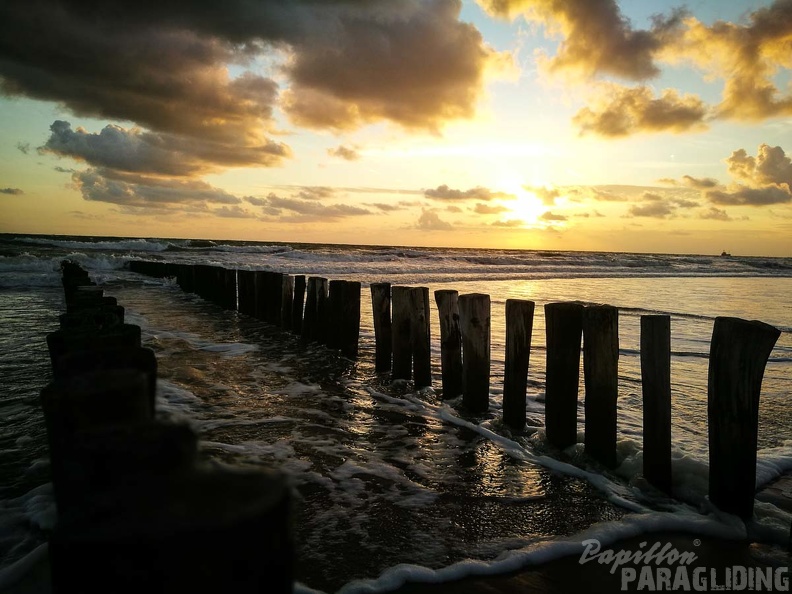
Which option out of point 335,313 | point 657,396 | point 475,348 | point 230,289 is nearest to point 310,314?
point 335,313

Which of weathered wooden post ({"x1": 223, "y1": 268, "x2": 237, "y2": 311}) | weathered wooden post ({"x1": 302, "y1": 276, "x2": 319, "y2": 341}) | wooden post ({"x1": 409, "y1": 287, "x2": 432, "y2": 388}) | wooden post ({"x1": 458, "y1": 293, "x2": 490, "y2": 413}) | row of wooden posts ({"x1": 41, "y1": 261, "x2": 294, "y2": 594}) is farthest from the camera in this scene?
weathered wooden post ({"x1": 223, "y1": 268, "x2": 237, "y2": 311})

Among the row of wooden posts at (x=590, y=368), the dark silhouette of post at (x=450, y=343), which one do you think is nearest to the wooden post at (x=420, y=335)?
the row of wooden posts at (x=590, y=368)

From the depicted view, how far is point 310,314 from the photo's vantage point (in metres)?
9.39

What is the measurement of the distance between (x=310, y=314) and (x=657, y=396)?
6.50 metres

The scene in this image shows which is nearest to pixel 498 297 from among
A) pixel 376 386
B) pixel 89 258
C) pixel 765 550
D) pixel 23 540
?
pixel 376 386

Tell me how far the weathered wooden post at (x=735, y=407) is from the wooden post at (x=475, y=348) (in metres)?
2.22

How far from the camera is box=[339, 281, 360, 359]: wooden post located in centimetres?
815

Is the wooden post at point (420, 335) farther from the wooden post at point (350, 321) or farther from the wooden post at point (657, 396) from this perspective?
the wooden post at point (657, 396)

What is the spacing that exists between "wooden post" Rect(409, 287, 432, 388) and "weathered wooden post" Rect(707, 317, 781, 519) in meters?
3.36

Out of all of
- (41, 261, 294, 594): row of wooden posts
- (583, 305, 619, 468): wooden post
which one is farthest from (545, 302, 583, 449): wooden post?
(41, 261, 294, 594): row of wooden posts

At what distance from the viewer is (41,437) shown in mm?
4512

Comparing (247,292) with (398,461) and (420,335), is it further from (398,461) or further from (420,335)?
(398,461)

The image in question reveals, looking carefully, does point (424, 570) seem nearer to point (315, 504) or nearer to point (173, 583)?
point (315, 504)

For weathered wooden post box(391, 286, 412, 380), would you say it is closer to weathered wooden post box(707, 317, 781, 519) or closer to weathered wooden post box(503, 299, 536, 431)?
weathered wooden post box(503, 299, 536, 431)
